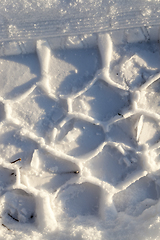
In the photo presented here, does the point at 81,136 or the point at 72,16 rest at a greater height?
the point at 72,16

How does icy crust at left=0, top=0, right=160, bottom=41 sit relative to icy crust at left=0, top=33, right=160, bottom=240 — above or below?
above

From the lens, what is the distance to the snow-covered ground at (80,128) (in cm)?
108

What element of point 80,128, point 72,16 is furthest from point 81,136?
point 72,16

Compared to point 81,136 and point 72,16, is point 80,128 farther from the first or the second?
point 72,16

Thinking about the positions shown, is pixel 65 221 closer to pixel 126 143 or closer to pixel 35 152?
pixel 35 152

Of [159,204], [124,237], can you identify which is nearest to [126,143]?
[159,204]

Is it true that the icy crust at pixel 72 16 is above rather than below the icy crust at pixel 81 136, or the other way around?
above

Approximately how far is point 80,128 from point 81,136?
0.04 meters

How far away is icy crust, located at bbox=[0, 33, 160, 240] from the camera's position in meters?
1.08

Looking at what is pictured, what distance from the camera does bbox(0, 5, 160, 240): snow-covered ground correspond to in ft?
3.53

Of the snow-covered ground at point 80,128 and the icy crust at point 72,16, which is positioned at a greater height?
the icy crust at point 72,16

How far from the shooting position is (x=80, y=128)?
111 centimetres

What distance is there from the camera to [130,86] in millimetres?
1101

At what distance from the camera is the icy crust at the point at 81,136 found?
1075 millimetres
